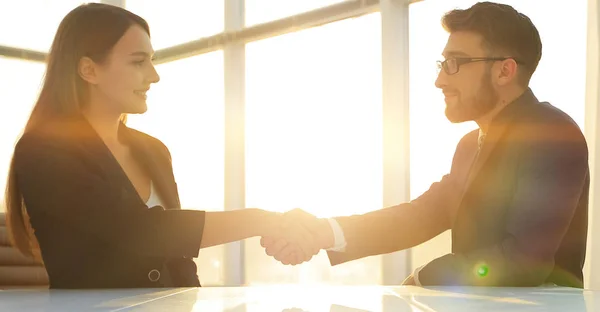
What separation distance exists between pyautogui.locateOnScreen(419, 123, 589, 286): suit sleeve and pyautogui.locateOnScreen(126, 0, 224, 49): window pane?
333 cm

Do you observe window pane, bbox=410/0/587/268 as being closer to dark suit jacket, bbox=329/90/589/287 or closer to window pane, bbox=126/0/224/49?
dark suit jacket, bbox=329/90/589/287

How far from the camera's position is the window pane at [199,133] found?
488 centimetres

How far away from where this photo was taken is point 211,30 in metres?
4.81

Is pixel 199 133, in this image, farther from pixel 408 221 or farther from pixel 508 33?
pixel 508 33

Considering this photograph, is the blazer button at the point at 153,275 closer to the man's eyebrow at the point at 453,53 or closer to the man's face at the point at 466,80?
the man's face at the point at 466,80

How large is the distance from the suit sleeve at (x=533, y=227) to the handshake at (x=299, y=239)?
0.56 meters

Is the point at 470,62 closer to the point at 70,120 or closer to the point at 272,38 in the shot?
the point at 70,120

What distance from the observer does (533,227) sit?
67.5 inches

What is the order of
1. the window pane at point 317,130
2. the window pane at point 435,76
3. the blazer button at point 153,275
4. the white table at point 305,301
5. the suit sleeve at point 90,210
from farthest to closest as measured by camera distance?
the window pane at point 317,130
the window pane at point 435,76
the blazer button at point 153,275
the suit sleeve at point 90,210
the white table at point 305,301

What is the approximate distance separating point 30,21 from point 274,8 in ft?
6.43

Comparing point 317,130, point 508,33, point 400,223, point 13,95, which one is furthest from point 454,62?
point 13,95

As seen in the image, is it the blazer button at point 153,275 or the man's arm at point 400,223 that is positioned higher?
the man's arm at point 400,223

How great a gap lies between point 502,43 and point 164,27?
3295mm

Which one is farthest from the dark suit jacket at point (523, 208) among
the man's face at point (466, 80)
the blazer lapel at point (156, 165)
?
the blazer lapel at point (156, 165)
